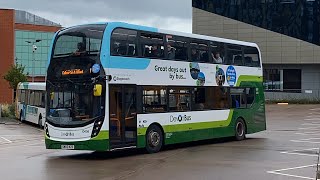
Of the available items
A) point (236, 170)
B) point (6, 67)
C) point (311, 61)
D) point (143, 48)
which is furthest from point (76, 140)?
point (6, 67)

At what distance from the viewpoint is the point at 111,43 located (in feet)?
51.6

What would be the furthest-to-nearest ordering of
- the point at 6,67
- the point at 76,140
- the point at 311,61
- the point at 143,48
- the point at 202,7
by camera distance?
the point at 6,67 < the point at 202,7 < the point at 311,61 < the point at 143,48 < the point at 76,140

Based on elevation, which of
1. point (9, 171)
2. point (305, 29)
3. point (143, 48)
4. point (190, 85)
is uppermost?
point (305, 29)

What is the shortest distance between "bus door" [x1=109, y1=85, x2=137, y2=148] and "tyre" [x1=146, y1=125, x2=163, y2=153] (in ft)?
2.48

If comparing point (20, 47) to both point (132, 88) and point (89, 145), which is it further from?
point (89, 145)

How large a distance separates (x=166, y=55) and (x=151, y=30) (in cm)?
112

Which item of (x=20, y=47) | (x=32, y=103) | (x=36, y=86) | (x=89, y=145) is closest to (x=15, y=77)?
(x=32, y=103)

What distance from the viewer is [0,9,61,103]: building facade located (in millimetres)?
78938

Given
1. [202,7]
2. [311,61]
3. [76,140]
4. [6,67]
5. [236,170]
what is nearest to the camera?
[236,170]

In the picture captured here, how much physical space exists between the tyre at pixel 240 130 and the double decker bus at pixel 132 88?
4.14 ft

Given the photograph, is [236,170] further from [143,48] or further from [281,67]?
[281,67]

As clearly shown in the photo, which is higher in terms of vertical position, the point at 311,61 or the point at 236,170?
the point at 311,61

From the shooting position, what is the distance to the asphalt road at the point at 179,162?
1237cm

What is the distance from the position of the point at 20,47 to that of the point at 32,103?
50663 mm
